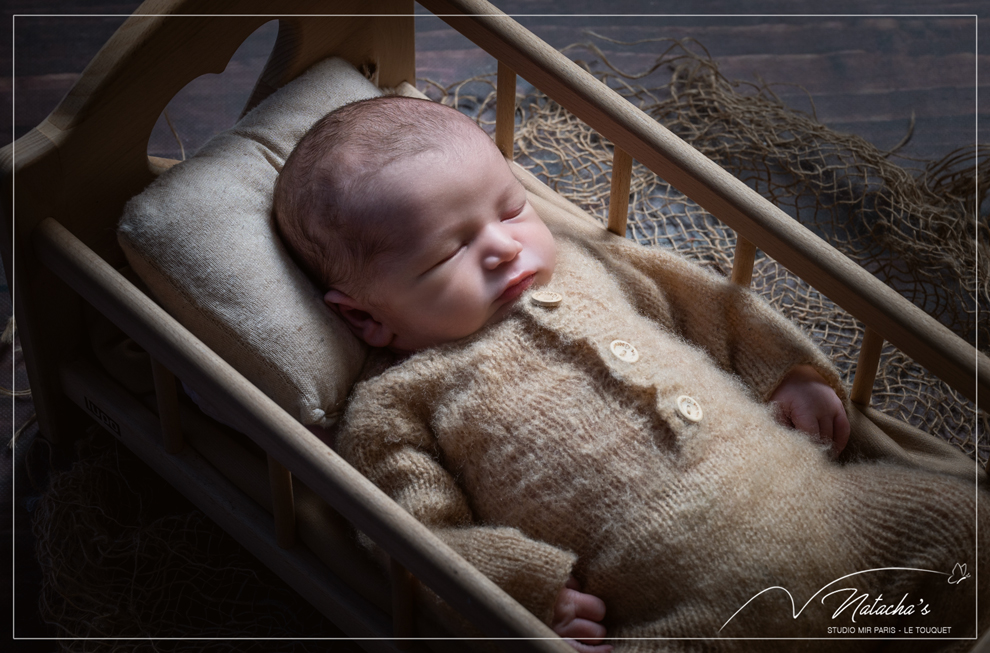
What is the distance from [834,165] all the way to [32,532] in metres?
1.69

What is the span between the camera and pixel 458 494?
1.29 m

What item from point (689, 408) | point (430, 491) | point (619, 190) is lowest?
point (430, 491)

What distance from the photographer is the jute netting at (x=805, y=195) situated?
1863 millimetres

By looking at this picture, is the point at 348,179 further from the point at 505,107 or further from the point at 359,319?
the point at 505,107

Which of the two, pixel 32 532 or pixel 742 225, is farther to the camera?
pixel 32 532

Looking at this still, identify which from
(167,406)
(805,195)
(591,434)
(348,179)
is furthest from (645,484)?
(805,195)

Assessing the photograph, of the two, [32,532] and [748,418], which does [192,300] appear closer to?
[32,532]

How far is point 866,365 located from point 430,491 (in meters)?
0.61

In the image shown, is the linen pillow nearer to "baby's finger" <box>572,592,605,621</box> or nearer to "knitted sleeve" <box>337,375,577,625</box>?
"knitted sleeve" <box>337,375,577,625</box>

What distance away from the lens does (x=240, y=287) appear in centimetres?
132

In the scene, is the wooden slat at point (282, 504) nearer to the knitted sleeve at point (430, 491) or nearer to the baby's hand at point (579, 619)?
the knitted sleeve at point (430, 491)

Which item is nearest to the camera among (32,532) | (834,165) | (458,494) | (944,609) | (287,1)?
(944,609)

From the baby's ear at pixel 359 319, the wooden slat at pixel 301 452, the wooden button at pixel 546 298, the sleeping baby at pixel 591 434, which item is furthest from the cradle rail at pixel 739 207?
the wooden slat at pixel 301 452

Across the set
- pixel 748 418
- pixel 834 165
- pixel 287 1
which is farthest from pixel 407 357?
pixel 834 165
